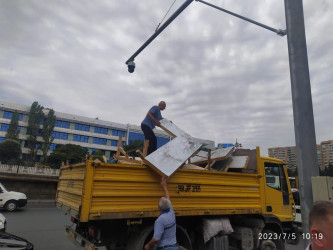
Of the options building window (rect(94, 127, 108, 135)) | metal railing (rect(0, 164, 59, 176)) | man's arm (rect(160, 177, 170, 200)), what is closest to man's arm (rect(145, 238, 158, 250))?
man's arm (rect(160, 177, 170, 200))

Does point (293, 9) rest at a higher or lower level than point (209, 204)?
higher

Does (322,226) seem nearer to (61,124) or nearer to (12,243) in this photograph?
(12,243)

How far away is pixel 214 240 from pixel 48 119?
53979 millimetres

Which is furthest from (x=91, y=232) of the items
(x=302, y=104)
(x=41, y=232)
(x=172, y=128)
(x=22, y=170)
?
(x=22, y=170)

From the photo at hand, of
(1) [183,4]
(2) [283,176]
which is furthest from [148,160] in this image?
(2) [283,176]

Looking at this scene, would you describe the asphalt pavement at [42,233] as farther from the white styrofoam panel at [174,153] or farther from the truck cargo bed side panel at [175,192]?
the white styrofoam panel at [174,153]

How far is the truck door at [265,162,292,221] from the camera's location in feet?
20.5

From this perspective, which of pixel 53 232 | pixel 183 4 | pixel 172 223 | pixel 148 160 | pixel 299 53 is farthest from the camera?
pixel 53 232

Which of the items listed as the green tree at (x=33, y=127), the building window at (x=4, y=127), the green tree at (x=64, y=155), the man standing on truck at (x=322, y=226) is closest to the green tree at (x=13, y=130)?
the green tree at (x=33, y=127)

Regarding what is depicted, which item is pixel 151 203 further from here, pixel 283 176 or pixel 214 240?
pixel 283 176

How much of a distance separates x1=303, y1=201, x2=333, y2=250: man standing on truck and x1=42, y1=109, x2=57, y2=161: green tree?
5577 centimetres

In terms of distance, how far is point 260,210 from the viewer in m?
6.00

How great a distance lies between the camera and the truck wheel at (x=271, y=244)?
19.6ft

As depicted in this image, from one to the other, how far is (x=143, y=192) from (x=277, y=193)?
386 cm
